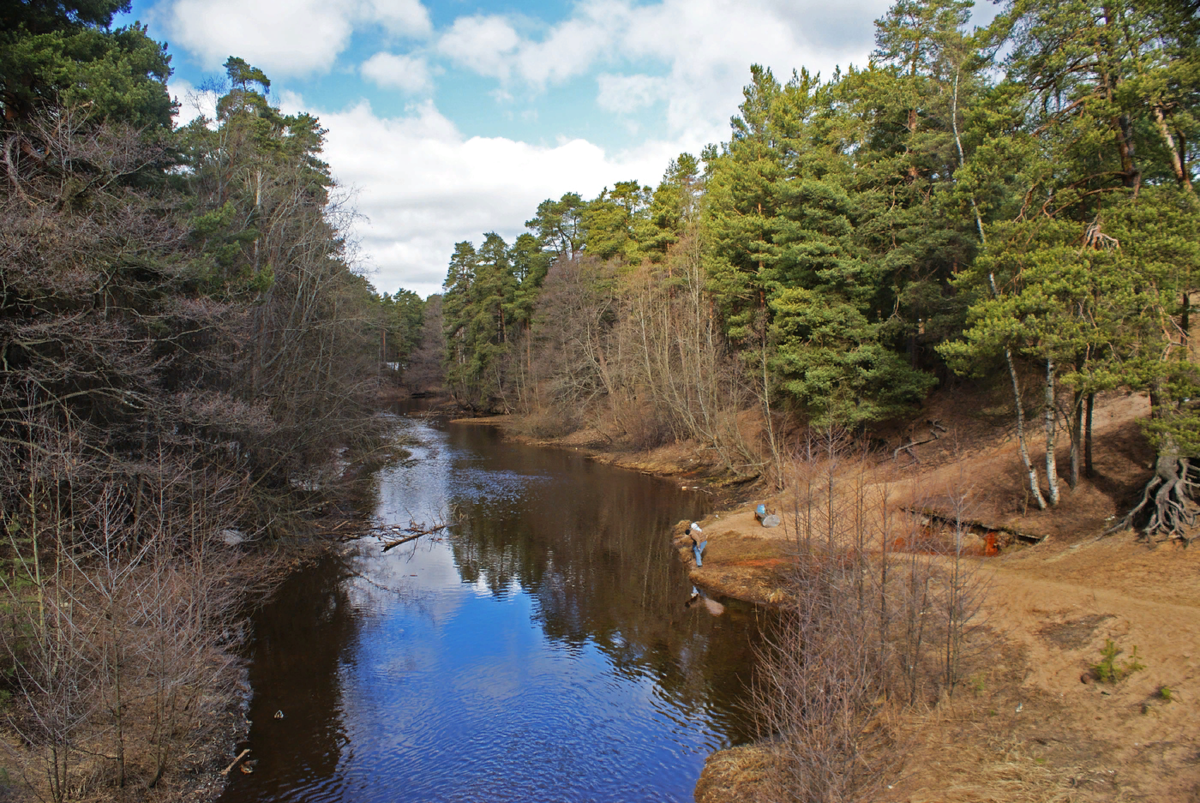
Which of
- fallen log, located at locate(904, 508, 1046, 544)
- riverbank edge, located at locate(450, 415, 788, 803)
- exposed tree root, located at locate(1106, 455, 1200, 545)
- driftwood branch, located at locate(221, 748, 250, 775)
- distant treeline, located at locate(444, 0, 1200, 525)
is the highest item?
distant treeline, located at locate(444, 0, 1200, 525)

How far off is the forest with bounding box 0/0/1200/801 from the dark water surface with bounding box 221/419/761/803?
59.5 inches

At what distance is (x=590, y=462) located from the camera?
1467 inches

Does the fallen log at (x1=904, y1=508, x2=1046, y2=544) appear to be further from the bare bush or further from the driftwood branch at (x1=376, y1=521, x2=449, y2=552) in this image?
the driftwood branch at (x1=376, y1=521, x2=449, y2=552)

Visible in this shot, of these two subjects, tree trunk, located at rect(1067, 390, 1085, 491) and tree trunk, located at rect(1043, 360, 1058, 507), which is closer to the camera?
tree trunk, located at rect(1043, 360, 1058, 507)

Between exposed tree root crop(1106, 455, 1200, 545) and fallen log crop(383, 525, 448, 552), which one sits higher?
exposed tree root crop(1106, 455, 1200, 545)

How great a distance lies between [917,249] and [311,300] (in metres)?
19.4

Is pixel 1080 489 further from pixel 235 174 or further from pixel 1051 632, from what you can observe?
pixel 235 174

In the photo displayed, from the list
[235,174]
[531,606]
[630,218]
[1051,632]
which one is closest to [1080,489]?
[1051,632]

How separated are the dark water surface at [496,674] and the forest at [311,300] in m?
1.51

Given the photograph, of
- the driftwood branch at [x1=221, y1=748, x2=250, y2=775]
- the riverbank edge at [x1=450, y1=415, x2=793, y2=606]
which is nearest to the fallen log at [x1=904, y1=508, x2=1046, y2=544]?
the riverbank edge at [x1=450, y1=415, x2=793, y2=606]

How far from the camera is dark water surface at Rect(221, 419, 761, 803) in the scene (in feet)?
30.0

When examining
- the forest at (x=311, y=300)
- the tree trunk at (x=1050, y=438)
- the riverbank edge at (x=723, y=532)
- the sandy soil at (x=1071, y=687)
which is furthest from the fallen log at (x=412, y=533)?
the tree trunk at (x=1050, y=438)

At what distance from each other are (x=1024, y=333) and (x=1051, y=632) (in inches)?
249

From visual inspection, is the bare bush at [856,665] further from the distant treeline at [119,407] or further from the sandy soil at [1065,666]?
the distant treeline at [119,407]
